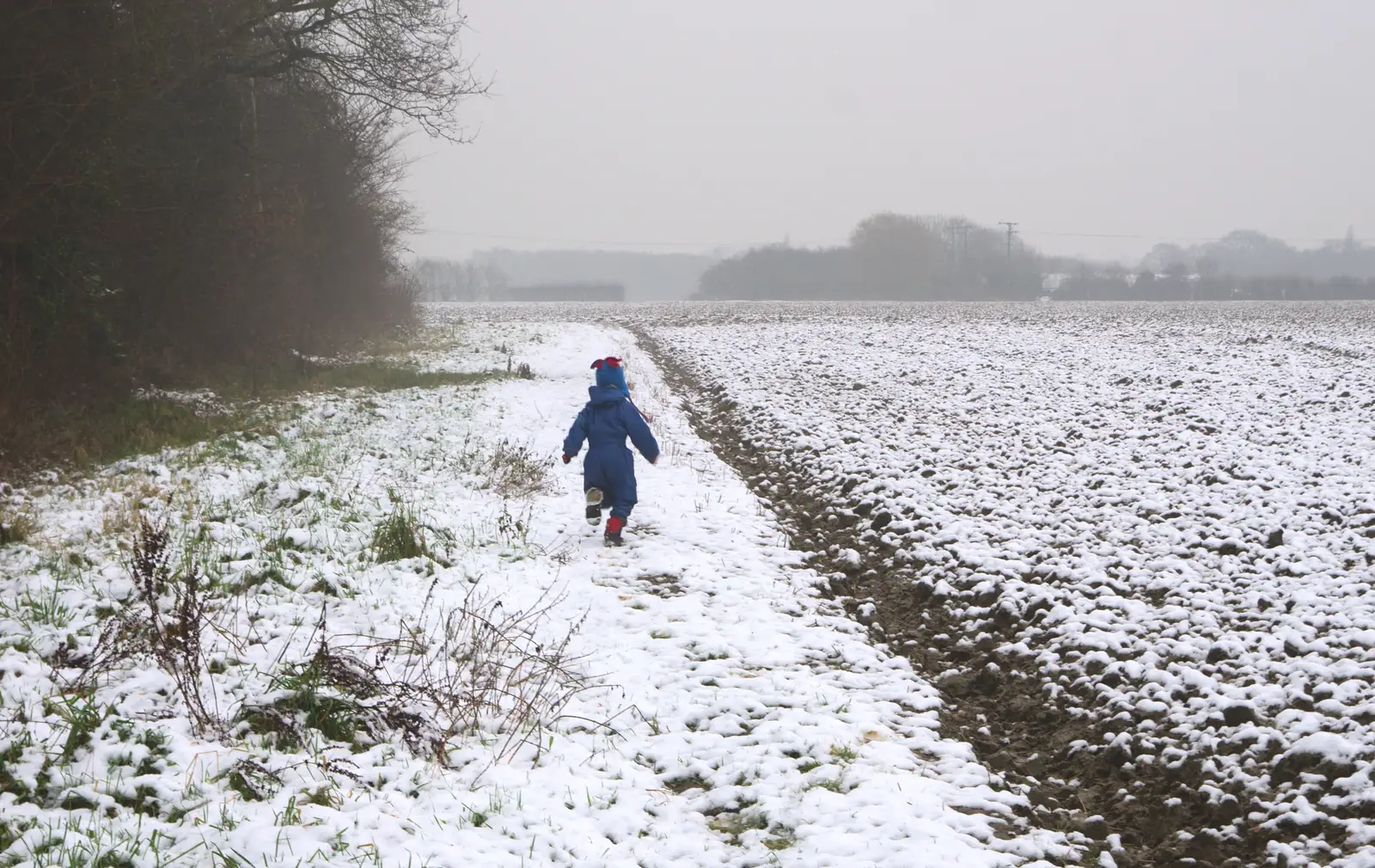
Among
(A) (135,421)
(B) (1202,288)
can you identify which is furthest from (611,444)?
(B) (1202,288)

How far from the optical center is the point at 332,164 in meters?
25.1

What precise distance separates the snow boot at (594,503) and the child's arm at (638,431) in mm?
643

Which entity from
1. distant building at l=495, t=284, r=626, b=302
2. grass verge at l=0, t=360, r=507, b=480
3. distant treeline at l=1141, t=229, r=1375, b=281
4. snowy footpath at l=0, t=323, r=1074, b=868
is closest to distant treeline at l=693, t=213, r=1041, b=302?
distant building at l=495, t=284, r=626, b=302

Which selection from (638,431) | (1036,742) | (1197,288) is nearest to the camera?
(1036,742)

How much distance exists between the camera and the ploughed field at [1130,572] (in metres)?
4.92

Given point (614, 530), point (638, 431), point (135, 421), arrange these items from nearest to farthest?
1. point (614, 530)
2. point (638, 431)
3. point (135, 421)

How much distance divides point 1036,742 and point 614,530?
4762mm

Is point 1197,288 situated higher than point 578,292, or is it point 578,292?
point 578,292

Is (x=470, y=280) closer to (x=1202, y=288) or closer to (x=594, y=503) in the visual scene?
(x=1202, y=288)

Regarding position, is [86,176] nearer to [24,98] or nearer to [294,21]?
[24,98]

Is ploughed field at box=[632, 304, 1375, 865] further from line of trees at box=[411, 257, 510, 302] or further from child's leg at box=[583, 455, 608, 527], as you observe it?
line of trees at box=[411, 257, 510, 302]

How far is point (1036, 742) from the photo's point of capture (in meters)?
5.61

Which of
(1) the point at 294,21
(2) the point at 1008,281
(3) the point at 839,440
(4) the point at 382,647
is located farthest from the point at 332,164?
(2) the point at 1008,281

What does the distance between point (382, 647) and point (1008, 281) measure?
11649cm
